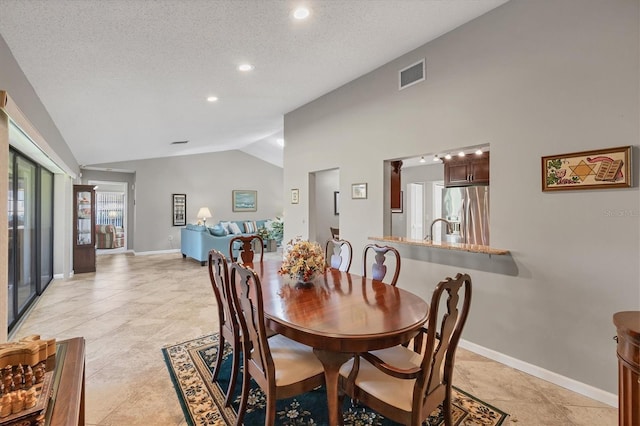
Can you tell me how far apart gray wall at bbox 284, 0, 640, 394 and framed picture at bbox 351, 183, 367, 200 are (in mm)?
792

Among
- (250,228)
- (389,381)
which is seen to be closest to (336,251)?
(389,381)

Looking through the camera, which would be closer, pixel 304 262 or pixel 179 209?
pixel 304 262

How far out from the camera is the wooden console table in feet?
3.34

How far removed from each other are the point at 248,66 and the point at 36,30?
68.7 inches

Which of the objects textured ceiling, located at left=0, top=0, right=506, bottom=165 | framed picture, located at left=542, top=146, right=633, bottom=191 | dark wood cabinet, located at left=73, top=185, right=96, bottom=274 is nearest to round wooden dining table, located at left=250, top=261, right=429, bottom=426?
framed picture, located at left=542, top=146, right=633, bottom=191

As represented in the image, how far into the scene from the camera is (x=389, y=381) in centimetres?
159

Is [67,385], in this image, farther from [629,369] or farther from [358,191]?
[358,191]

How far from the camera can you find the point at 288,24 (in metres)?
2.63

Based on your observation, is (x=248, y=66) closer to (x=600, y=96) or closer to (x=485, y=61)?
(x=485, y=61)

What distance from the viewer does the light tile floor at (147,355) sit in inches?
79.4

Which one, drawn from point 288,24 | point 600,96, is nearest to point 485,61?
point 600,96

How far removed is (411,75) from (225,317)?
3141 mm

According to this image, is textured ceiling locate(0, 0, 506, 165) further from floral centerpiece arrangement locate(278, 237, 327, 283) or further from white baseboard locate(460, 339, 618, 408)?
white baseboard locate(460, 339, 618, 408)

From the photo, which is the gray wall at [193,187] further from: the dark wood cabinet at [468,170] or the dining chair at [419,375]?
the dining chair at [419,375]
